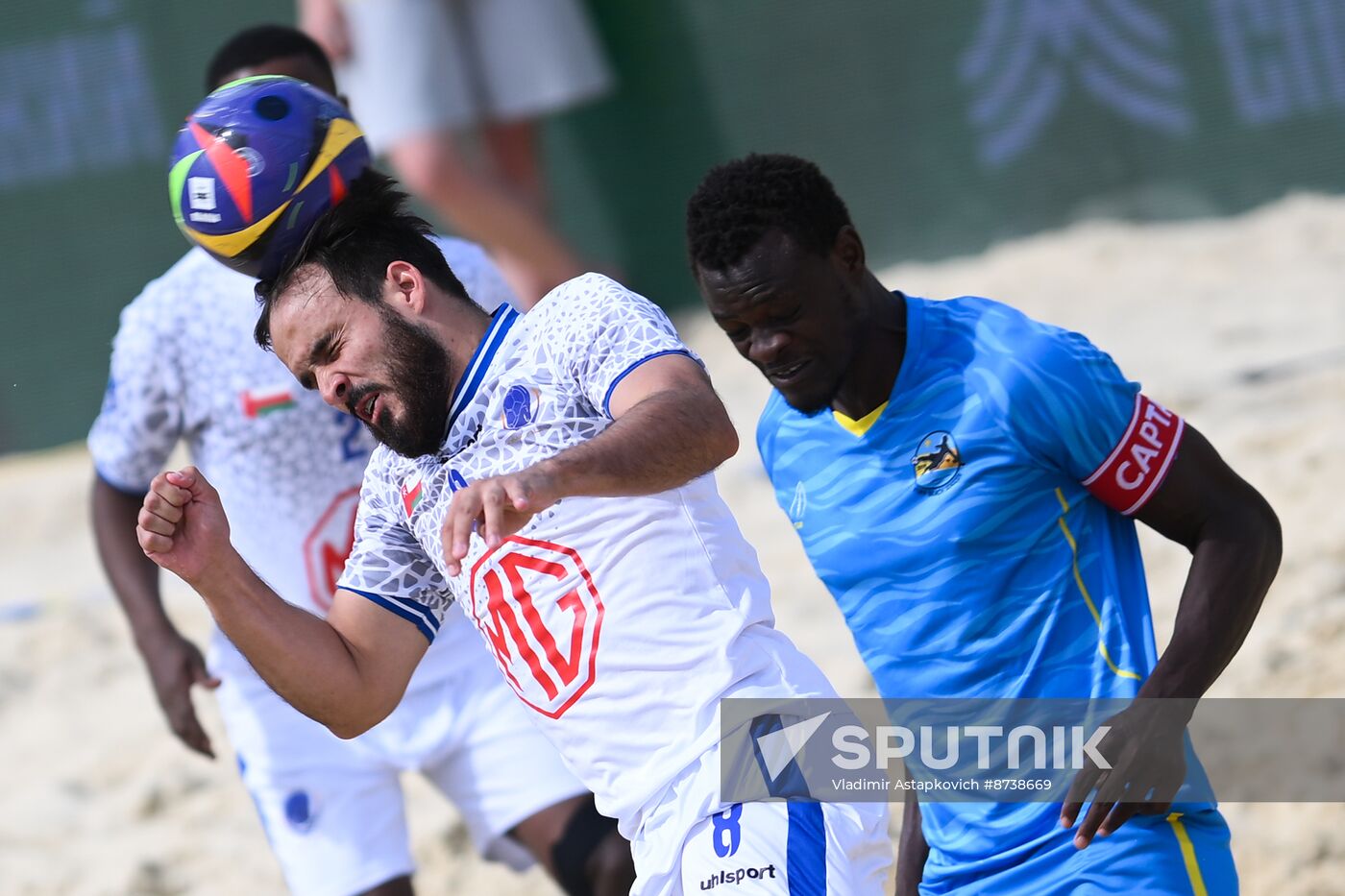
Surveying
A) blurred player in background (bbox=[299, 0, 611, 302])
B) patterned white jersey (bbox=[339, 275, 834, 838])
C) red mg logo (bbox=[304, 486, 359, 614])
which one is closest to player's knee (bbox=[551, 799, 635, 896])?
red mg logo (bbox=[304, 486, 359, 614])

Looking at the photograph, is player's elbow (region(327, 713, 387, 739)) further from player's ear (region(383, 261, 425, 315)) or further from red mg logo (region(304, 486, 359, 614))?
red mg logo (region(304, 486, 359, 614))

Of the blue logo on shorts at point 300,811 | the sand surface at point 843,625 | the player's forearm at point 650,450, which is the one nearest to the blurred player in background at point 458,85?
the sand surface at point 843,625

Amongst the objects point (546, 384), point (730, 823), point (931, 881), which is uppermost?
point (546, 384)

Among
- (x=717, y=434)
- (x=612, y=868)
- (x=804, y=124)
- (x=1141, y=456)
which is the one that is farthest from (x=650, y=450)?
(x=804, y=124)

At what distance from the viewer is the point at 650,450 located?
221 cm

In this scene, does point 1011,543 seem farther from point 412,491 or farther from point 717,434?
point 412,491

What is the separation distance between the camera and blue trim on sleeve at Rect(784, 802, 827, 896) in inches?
91.1

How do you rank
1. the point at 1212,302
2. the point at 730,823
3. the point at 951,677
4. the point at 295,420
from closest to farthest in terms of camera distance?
the point at 730,823
the point at 951,677
the point at 295,420
the point at 1212,302

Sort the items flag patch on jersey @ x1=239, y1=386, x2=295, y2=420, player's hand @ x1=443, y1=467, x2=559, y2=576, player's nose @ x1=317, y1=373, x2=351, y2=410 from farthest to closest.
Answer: flag patch on jersey @ x1=239, y1=386, x2=295, y2=420, player's nose @ x1=317, y1=373, x2=351, y2=410, player's hand @ x1=443, y1=467, x2=559, y2=576

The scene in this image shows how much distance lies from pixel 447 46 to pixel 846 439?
5104mm

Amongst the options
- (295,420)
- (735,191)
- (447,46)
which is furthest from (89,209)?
(735,191)

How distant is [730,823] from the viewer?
93.0 inches

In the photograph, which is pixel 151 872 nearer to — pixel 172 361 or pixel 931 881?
pixel 172 361

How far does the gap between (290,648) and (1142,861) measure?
4.40 feet
